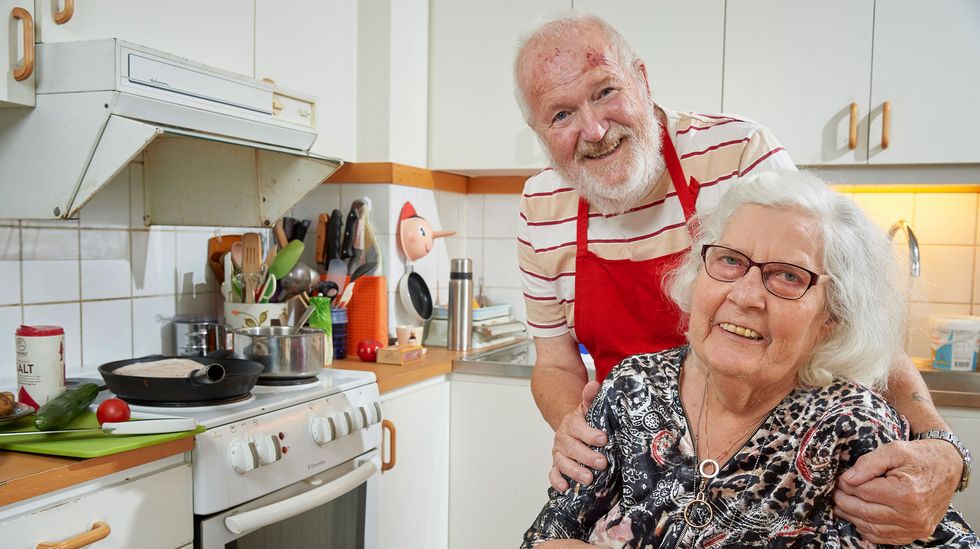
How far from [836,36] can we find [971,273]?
95 cm

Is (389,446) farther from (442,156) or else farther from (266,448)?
(442,156)

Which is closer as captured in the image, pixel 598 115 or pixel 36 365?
pixel 598 115

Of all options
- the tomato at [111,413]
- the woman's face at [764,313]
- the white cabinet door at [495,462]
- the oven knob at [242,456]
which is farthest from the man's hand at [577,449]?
the white cabinet door at [495,462]

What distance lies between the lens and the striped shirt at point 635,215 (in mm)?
1473

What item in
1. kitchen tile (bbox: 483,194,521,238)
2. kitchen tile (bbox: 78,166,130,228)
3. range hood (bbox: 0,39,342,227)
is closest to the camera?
range hood (bbox: 0,39,342,227)

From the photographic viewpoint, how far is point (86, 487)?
1314 mm

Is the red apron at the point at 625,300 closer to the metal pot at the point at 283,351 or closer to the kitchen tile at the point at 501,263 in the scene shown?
the metal pot at the point at 283,351

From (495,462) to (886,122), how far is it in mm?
1621

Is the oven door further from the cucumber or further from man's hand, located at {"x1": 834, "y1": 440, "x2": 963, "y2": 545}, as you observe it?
man's hand, located at {"x1": 834, "y1": 440, "x2": 963, "y2": 545}

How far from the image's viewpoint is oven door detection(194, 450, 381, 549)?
1566 millimetres

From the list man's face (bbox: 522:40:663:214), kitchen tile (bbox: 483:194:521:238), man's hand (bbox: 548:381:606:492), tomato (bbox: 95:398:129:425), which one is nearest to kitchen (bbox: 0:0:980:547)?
kitchen tile (bbox: 483:194:521:238)

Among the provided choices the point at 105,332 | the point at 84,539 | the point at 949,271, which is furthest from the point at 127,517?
the point at 949,271

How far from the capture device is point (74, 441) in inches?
54.4

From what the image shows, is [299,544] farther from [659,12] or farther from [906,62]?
[906,62]
